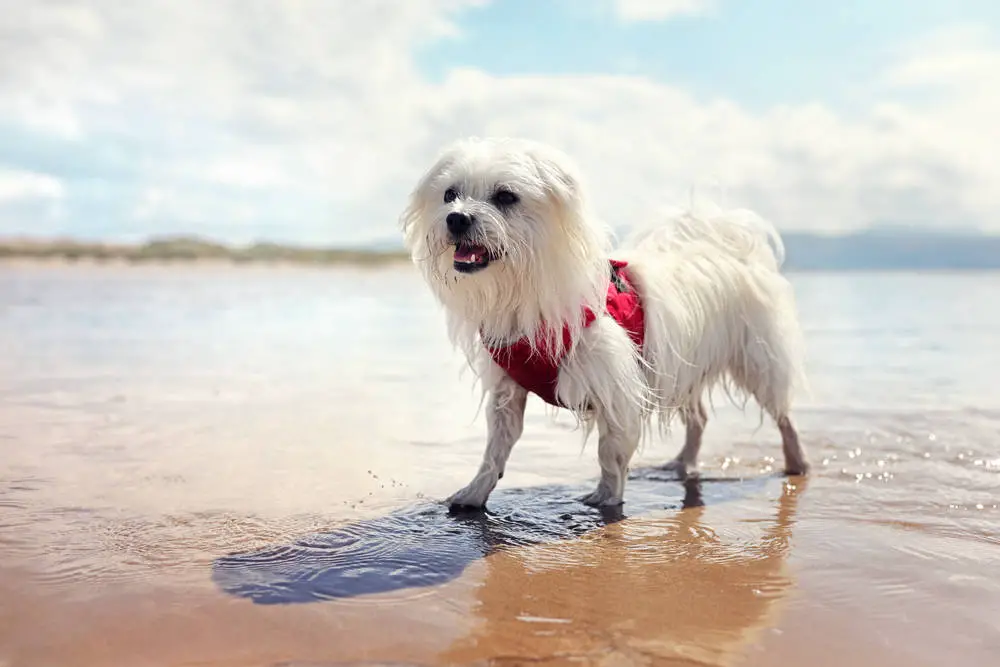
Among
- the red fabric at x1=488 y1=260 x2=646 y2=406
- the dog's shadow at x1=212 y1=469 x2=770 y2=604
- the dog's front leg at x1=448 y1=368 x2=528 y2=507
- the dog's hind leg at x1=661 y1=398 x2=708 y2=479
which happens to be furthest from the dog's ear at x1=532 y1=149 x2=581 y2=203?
the dog's hind leg at x1=661 y1=398 x2=708 y2=479

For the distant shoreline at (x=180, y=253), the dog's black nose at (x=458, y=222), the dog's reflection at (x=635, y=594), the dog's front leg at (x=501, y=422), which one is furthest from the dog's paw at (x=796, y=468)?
the distant shoreline at (x=180, y=253)

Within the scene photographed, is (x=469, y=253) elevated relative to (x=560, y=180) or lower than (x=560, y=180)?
lower

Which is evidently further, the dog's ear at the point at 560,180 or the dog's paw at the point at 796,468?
the dog's paw at the point at 796,468

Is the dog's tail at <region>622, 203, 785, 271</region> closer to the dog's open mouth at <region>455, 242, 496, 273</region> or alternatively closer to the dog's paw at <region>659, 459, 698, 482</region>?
the dog's paw at <region>659, 459, 698, 482</region>

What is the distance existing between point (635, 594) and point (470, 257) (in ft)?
4.86

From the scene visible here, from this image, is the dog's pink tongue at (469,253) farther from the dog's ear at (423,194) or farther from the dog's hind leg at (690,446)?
the dog's hind leg at (690,446)

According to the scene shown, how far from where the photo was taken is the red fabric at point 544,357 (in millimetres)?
3945

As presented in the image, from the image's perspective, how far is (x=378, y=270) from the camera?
34531 mm

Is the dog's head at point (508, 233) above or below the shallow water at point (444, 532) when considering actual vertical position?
above

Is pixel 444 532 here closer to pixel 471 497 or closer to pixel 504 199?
pixel 471 497

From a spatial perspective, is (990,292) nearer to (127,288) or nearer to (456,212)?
(127,288)

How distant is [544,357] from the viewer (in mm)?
3938

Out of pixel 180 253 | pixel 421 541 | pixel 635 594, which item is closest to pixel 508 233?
pixel 421 541

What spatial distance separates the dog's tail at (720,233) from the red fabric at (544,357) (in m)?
0.89
